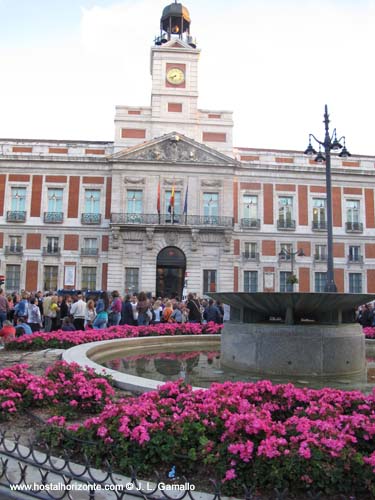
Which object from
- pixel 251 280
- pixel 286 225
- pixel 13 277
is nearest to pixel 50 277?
pixel 13 277

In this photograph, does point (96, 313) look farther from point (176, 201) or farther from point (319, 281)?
point (319, 281)

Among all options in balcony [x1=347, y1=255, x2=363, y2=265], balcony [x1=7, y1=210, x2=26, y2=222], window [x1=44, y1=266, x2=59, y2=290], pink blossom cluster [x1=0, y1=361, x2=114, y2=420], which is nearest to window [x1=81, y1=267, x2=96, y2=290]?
window [x1=44, y1=266, x2=59, y2=290]

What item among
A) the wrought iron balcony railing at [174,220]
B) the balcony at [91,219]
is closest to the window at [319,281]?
the wrought iron balcony railing at [174,220]

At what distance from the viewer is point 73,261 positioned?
28562 mm

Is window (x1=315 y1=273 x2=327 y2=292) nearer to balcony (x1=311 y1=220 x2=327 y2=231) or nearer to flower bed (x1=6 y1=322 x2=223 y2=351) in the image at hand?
balcony (x1=311 y1=220 x2=327 y2=231)

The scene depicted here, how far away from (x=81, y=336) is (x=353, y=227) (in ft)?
85.2

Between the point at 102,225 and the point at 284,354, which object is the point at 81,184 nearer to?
the point at 102,225

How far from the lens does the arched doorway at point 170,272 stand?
1134 inches

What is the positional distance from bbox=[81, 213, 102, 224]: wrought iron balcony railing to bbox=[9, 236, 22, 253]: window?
13.8 ft

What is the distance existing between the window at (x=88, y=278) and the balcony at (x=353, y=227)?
684 inches

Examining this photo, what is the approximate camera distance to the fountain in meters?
6.12

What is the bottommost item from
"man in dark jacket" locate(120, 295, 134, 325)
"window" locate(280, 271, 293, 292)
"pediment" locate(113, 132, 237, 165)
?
"man in dark jacket" locate(120, 295, 134, 325)

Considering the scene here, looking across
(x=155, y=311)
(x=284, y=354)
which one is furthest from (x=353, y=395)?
(x=155, y=311)

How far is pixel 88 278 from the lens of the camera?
93.7ft
